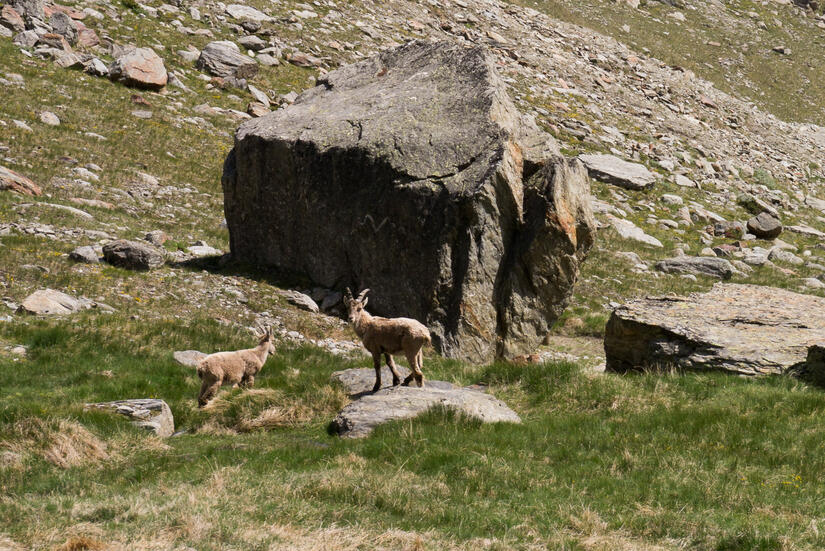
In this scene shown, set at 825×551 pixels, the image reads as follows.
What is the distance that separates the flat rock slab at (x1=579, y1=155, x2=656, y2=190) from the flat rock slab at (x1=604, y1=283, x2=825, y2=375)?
22899mm

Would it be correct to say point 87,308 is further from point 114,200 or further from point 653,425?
point 653,425

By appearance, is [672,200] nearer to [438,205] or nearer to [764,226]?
[764,226]

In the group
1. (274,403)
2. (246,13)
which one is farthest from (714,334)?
Result: (246,13)

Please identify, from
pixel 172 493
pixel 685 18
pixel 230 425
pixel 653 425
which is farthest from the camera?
pixel 685 18

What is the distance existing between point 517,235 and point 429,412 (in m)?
8.25

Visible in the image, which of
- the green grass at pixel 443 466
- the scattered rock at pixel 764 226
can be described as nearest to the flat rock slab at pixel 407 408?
the green grass at pixel 443 466

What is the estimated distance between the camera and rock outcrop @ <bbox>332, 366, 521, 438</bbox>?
12.0 m

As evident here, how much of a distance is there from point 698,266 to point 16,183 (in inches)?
944

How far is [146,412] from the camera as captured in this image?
12422 mm

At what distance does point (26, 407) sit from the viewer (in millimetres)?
11328

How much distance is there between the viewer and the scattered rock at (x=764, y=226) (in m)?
37.0

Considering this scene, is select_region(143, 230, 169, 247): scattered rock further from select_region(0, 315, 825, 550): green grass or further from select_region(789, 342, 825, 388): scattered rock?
select_region(789, 342, 825, 388): scattered rock

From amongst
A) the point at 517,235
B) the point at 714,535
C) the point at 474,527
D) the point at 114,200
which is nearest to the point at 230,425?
the point at 474,527

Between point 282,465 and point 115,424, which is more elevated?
point 282,465
